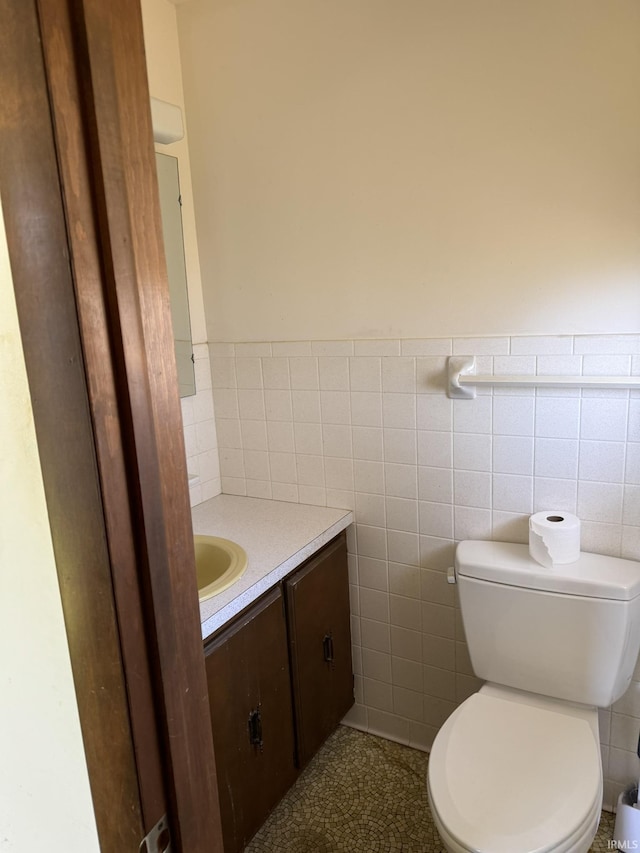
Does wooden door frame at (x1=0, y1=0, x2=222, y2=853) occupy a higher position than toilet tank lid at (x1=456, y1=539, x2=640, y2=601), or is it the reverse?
wooden door frame at (x1=0, y1=0, x2=222, y2=853)

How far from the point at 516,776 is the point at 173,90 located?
87.2 inches

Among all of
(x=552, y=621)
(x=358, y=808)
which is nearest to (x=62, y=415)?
(x=552, y=621)

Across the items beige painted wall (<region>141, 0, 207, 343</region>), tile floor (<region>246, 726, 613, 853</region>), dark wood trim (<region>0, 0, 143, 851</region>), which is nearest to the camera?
dark wood trim (<region>0, 0, 143, 851</region>)

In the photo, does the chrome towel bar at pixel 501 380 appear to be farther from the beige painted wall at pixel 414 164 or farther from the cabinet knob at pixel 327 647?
the cabinet knob at pixel 327 647

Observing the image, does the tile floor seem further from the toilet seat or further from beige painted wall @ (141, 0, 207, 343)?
beige painted wall @ (141, 0, 207, 343)

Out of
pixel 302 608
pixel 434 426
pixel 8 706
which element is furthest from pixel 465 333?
pixel 8 706

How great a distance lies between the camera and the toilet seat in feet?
4.08

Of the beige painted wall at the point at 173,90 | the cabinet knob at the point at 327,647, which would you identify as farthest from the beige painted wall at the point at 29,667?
the beige painted wall at the point at 173,90

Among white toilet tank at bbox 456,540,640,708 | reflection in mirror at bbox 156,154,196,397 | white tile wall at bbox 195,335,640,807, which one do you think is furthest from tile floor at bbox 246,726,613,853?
reflection in mirror at bbox 156,154,196,397

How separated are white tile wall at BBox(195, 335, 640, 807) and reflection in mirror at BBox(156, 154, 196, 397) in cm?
11

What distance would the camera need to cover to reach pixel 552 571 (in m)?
1.59

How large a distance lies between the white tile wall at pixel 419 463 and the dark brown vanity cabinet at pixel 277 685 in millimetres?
162

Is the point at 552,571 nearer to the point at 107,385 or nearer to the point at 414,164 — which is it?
the point at 414,164

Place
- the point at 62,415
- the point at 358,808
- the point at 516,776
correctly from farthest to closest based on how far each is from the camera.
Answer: the point at 358,808 → the point at 516,776 → the point at 62,415
